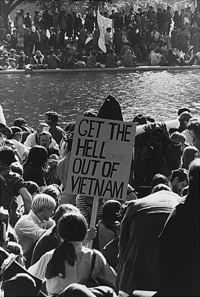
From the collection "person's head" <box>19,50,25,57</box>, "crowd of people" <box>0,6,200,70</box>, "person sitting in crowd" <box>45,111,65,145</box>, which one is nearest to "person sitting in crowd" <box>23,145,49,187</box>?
"person sitting in crowd" <box>45,111,65,145</box>

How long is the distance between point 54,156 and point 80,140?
3.09 meters

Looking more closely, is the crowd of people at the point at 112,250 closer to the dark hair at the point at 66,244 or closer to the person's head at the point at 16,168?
the dark hair at the point at 66,244

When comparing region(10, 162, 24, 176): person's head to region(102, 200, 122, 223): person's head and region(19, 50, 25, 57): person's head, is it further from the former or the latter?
region(19, 50, 25, 57): person's head

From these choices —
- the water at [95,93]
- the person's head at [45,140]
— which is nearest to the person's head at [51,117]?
the person's head at [45,140]

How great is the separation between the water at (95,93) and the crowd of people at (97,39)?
1213 millimetres

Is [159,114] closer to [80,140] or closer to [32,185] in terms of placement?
[32,185]

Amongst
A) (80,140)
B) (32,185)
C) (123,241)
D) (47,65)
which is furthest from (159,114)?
(123,241)

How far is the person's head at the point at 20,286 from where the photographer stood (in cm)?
432

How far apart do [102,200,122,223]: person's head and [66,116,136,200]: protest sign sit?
0.05m

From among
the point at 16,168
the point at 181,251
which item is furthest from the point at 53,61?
the point at 181,251

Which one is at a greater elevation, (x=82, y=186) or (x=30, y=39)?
(x=82, y=186)

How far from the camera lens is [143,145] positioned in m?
7.86

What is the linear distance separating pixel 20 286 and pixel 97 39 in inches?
913

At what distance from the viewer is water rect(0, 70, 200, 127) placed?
19.4m
